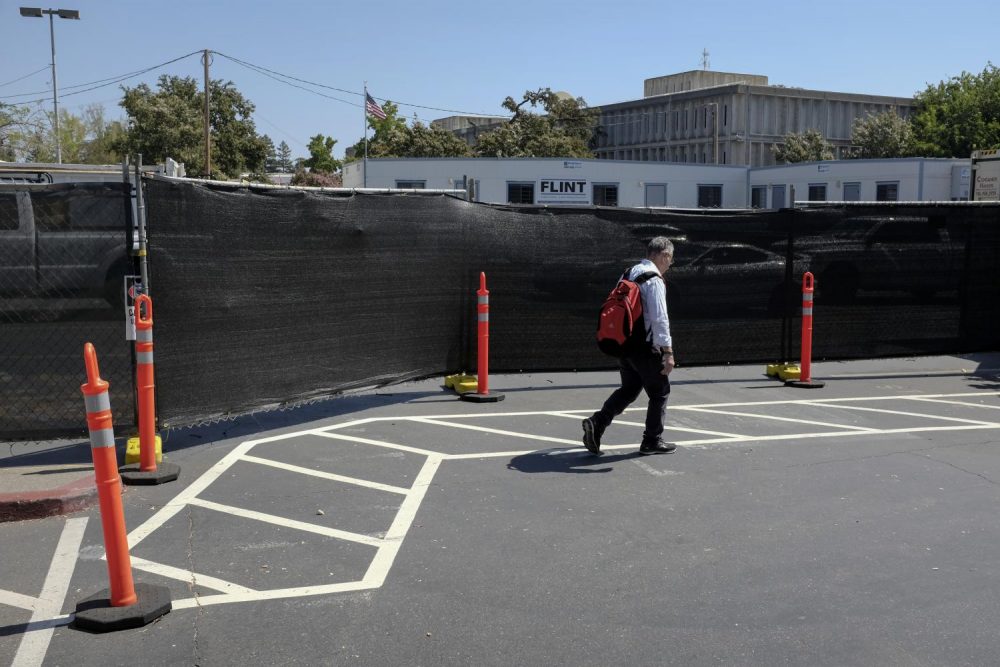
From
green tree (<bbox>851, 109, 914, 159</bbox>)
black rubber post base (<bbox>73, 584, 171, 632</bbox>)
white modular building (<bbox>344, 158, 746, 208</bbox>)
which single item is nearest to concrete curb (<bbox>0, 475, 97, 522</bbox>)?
black rubber post base (<bbox>73, 584, 171, 632</bbox>)

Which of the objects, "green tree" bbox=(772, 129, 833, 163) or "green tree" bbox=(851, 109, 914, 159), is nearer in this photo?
"green tree" bbox=(851, 109, 914, 159)

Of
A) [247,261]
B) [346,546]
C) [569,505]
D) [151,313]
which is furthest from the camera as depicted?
[247,261]

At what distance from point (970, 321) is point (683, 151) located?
73.0 m

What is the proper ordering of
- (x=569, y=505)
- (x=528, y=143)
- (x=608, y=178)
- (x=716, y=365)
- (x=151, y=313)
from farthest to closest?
(x=528, y=143), (x=608, y=178), (x=716, y=365), (x=151, y=313), (x=569, y=505)

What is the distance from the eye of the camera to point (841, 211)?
11.7 m

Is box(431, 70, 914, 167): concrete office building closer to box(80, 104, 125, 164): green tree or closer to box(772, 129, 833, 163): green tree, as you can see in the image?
box(772, 129, 833, 163): green tree

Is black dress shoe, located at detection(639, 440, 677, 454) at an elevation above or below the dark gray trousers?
below

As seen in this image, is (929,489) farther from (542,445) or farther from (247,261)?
(247,261)

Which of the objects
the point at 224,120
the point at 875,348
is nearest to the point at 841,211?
the point at 875,348

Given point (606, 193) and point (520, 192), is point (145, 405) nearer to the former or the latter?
point (520, 192)

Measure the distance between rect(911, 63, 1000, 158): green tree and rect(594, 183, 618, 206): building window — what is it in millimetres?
29688

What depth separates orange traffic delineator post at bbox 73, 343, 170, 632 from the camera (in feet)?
14.8

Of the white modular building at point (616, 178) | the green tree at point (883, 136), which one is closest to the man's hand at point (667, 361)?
the white modular building at point (616, 178)

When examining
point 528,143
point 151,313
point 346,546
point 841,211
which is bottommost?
point 346,546
